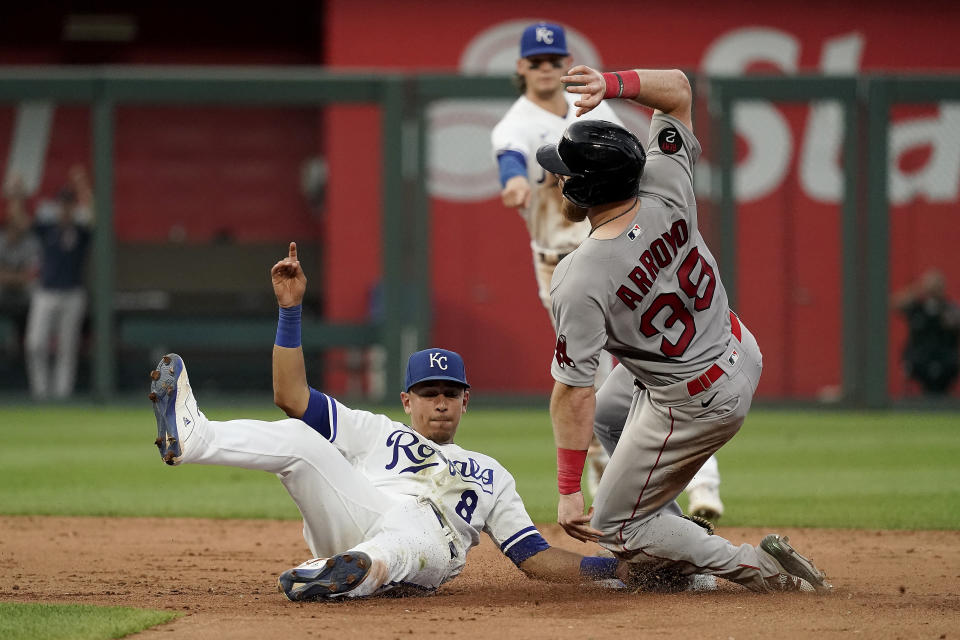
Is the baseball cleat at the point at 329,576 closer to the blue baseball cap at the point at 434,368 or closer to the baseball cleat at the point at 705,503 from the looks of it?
the blue baseball cap at the point at 434,368

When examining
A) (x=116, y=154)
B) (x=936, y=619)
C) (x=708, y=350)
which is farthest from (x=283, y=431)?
(x=116, y=154)

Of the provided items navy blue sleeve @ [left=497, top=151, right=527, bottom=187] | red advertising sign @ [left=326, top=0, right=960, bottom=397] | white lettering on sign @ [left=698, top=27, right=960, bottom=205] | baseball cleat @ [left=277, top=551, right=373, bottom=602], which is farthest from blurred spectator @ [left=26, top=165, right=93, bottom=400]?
baseball cleat @ [left=277, top=551, right=373, bottom=602]

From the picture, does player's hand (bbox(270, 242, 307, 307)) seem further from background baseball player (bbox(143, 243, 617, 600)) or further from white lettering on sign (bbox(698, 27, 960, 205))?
white lettering on sign (bbox(698, 27, 960, 205))

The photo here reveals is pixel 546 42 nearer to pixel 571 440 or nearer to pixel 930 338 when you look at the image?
pixel 571 440

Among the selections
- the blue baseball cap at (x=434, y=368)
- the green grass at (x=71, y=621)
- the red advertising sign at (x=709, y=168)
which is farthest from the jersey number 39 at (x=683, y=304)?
the red advertising sign at (x=709, y=168)

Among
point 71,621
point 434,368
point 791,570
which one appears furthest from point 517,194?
point 71,621

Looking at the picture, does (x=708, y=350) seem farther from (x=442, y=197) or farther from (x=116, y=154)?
(x=116, y=154)
